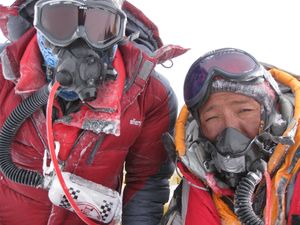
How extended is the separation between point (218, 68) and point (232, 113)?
27 centimetres

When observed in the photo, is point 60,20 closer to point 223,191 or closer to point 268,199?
point 223,191

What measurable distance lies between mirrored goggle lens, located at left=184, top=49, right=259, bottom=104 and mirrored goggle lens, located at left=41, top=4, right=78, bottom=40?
75cm

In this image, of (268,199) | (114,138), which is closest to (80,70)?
(114,138)

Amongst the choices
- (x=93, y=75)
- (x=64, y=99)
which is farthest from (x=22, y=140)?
(x=93, y=75)

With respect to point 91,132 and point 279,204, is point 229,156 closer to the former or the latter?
point 279,204

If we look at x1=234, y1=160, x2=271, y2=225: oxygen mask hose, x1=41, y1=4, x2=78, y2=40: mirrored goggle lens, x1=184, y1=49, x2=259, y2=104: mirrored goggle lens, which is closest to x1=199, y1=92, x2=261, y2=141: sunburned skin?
x1=184, y1=49, x2=259, y2=104: mirrored goggle lens

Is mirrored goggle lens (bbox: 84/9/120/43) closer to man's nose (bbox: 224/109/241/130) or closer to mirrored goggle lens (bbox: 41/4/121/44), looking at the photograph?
mirrored goggle lens (bbox: 41/4/121/44)

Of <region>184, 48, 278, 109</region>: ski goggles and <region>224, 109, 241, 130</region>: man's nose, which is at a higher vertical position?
<region>184, 48, 278, 109</region>: ski goggles

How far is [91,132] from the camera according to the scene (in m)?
2.74

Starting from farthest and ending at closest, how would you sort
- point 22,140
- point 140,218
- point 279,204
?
point 140,218 → point 22,140 → point 279,204

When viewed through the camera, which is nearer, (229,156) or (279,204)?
(279,204)

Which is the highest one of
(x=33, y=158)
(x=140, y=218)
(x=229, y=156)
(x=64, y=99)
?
(x=64, y=99)

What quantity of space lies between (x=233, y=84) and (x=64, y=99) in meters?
0.95

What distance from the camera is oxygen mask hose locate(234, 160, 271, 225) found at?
7.88 ft
